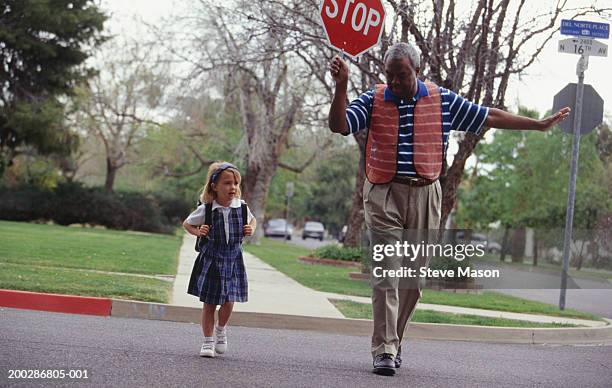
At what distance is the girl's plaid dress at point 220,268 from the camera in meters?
6.98

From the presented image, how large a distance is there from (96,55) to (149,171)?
7661 millimetres

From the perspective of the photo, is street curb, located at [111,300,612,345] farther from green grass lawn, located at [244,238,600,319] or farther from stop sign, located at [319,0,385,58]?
stop sign, located at [319,0,385,58]

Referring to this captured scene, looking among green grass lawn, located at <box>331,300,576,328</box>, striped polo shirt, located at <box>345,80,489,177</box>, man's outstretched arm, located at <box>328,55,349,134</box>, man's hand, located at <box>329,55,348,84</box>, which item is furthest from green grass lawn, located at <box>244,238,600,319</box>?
man's hand, located at <box>329,55,348,84</box>

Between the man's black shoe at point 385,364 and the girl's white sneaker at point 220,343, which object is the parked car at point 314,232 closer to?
the girl's white sneaker at point 220,343

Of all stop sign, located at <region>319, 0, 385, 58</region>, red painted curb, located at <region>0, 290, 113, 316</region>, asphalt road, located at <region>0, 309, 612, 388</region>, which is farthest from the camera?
red painted curb, located at <region>0, 290, 113, 316</region>

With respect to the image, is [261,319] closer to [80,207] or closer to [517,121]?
[517,121]

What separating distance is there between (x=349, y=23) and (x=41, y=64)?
3363cm

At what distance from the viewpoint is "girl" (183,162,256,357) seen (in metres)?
6.98

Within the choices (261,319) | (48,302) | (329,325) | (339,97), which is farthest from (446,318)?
(339,97)

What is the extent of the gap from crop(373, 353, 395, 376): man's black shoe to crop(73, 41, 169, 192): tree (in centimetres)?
3966

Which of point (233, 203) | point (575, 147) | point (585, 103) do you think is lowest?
point (233, 203)

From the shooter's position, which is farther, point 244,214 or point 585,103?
point 585,103

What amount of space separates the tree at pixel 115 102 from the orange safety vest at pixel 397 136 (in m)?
39.3

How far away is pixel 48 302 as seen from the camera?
1008 centimetres
